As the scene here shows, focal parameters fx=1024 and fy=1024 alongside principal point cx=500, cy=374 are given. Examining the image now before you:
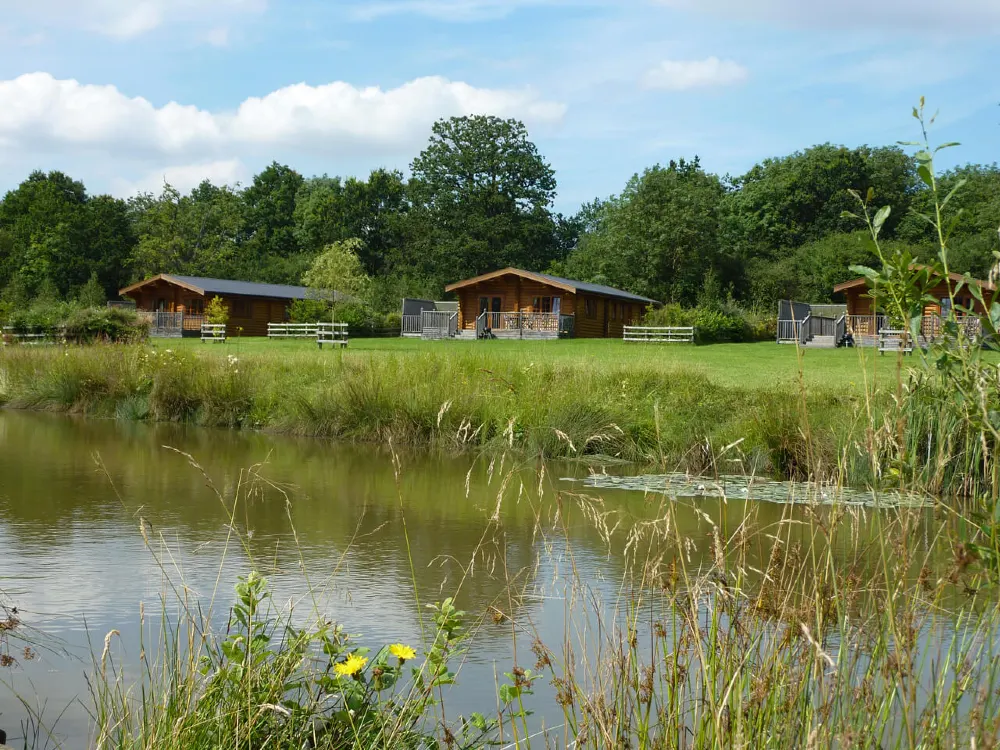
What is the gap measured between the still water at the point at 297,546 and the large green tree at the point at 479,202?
4937cm

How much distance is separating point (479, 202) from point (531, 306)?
70.5 ft

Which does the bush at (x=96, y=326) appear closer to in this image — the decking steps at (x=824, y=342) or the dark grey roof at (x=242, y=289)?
the dark grey roof at (x=242, y=289)

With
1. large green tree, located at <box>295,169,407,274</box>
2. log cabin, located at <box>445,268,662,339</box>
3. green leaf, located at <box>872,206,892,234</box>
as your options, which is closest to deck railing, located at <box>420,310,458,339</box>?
log cabin, located at <box>445,268,662,339</box>

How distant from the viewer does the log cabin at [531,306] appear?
139 ft

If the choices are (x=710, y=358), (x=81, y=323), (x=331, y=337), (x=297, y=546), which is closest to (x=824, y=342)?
(x=710, y=358)

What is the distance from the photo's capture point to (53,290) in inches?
2365

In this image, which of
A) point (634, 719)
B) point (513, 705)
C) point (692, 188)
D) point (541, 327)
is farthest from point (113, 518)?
point (692, 188)

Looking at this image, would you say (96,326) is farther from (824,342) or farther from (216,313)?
(824,342)

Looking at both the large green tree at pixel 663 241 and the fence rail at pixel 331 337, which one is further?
the large green tree at pixel 663 241

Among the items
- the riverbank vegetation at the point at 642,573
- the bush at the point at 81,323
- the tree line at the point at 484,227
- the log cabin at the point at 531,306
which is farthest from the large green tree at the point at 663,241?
the riverbank vegetation at the point at 642,573

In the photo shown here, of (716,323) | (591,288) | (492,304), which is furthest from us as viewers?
(492,304)

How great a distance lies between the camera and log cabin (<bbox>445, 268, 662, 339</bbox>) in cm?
4244

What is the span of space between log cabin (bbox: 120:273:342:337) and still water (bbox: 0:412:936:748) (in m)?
34.1

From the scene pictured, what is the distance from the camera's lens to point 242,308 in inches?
1944
